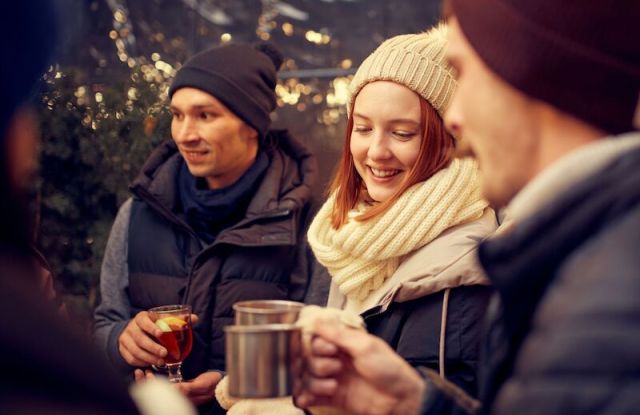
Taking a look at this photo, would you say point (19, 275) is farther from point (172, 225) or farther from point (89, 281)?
point (89, 281)

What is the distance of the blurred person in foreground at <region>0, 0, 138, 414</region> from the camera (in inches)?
38.9

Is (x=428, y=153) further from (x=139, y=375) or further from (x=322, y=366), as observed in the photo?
(x=139, y=375)

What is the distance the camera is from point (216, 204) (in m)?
3.40

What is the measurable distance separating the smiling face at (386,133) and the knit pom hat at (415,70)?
29 mm

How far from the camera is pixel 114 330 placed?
3.25 meters

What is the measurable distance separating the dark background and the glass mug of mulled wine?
1962mm

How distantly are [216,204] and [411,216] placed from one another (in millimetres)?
1085

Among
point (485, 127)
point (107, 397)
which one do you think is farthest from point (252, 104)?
point (107, 397)

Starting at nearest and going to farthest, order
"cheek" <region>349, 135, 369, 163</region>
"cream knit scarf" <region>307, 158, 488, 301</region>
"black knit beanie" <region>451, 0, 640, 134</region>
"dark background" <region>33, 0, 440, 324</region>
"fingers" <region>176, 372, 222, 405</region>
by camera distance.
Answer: "black knit beanie" <region>451, 0, 640, 134</region> < "cream knit scarf" <region>307, 158, 488, 301</region> < "cheek" <region>349, 135, 369, 163</region> < "fingers" <region>176, 372, 222, 405</region> < "dark background" <region>33, 0, 440, 324</region>

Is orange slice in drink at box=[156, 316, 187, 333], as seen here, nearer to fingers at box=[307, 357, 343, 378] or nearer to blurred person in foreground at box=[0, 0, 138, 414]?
fingers at box=[307, 357, 343, 378]

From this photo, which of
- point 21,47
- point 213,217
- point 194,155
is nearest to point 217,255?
point 213,217

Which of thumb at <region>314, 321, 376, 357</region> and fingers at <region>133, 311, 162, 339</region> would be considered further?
fingers at <region>133, 311, 162, 339</region>

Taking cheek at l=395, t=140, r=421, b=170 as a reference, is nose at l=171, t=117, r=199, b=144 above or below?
above

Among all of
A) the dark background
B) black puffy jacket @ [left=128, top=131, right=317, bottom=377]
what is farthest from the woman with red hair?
the dark background
